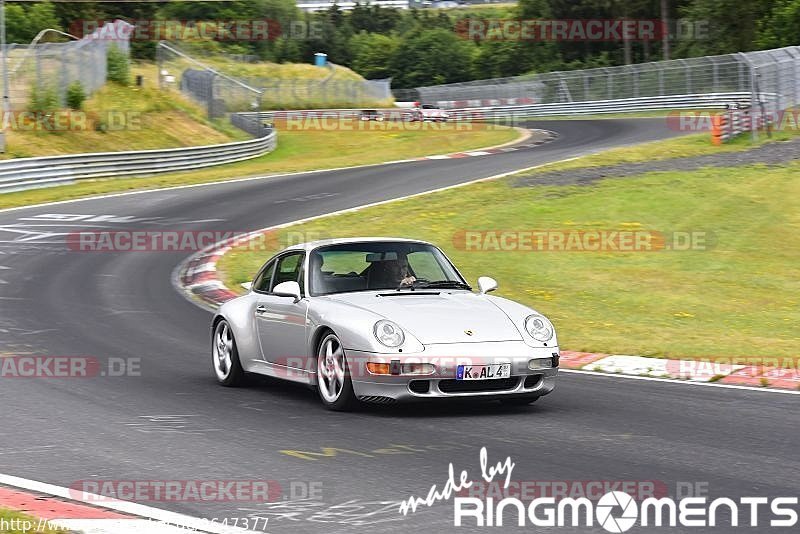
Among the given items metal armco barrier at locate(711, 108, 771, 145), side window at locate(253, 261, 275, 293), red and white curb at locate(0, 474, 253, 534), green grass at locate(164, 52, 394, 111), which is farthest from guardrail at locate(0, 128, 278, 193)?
red and white curb at locate(0, 474, 253, 534)

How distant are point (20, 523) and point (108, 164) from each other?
30.4m

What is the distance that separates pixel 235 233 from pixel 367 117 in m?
36.8

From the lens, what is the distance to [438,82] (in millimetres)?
109438

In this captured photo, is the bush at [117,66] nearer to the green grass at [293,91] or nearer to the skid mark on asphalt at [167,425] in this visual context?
the green grass at [293,91]

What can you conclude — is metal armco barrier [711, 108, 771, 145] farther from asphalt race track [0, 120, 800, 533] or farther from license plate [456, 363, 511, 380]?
license plate [456, 363, 511, 380]

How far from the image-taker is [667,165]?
29453mm

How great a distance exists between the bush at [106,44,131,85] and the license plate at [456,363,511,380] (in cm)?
3774

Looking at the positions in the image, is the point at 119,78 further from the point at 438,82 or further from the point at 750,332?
the point at 438,82

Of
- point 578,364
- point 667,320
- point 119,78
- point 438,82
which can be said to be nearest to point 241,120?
point 119,78

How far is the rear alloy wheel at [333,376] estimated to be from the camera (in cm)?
876

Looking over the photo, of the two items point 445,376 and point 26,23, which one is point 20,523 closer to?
point 445,376

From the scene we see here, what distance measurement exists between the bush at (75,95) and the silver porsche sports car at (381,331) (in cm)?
3018

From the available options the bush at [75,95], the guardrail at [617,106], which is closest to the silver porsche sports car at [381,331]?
the bush at [75,95]

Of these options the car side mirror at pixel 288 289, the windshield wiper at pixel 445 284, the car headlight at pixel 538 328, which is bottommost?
the car headlight at pixel 538 328
